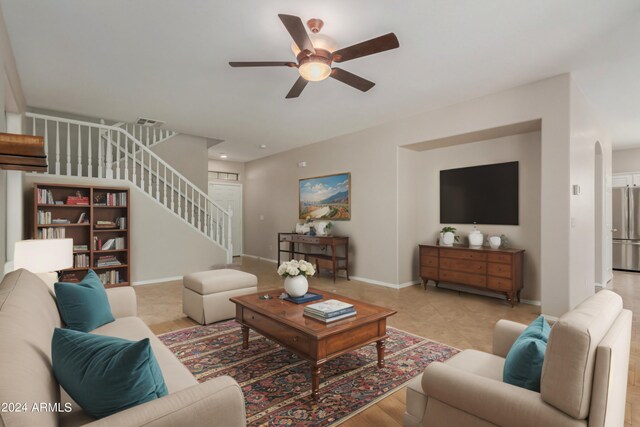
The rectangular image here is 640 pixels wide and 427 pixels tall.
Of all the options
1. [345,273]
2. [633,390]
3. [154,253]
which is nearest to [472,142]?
[345,273]

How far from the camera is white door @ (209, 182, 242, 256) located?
8758 millimetres

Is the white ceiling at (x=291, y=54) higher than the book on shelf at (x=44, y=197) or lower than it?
higher

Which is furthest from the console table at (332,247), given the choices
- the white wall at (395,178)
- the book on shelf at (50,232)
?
the book on shelf at (50,232)

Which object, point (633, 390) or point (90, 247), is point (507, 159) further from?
point (90, 247)

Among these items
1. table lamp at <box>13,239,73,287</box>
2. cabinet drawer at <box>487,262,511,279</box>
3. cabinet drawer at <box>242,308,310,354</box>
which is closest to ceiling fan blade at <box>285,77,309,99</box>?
cabinet drawer at <box>242,308,310,354</box>

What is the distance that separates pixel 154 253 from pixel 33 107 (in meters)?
2.76

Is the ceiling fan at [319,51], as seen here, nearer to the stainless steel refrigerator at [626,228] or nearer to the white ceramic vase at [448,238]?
the white ceramic vase at [448,238]

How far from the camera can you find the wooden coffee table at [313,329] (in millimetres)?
2100

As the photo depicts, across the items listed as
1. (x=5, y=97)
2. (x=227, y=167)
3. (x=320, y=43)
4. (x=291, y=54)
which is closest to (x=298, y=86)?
(x=291, y=54)

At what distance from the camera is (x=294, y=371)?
2457mm

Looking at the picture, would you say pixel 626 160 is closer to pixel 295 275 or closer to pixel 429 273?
pixel 429 273

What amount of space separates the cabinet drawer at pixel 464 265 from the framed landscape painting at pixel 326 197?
191 centimetres

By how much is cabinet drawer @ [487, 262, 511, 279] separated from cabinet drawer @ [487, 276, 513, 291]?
0.05m

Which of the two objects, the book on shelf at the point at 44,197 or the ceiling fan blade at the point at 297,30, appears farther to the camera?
the book on shelf at the point at 44,197
